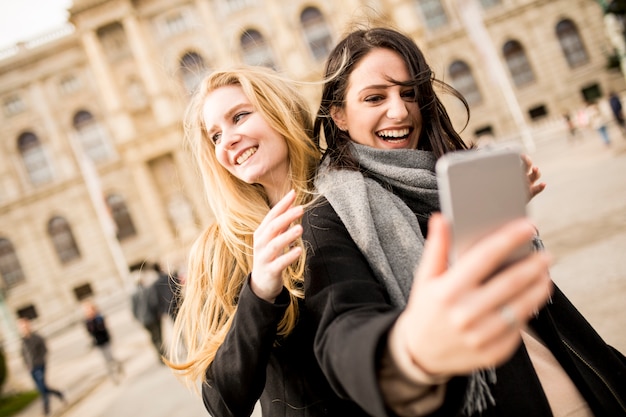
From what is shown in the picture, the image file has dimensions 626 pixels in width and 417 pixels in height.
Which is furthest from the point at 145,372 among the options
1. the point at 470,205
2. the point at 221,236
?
the point at 470,205

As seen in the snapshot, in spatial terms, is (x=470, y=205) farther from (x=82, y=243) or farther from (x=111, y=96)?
(x=82, y=243)

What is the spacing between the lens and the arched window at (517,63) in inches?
970

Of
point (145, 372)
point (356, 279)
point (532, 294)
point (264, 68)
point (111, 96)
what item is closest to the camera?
point (532, 294)

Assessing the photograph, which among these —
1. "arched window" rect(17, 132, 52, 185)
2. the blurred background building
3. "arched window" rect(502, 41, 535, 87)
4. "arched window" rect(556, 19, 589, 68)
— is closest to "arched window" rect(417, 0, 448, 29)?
the blurred background building

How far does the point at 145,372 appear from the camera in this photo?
699cm

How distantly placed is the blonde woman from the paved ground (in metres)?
2.67

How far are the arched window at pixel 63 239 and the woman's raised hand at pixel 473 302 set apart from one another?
89.2 feet

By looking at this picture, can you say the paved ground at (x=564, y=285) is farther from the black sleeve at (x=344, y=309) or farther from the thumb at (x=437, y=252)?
the thumb at (x=437, y=252)

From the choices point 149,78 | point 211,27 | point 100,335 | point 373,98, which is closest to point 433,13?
point 211,27

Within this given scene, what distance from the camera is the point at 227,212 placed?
152 centimetres

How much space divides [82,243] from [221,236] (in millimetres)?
25503

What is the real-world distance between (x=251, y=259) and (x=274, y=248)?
474 mm

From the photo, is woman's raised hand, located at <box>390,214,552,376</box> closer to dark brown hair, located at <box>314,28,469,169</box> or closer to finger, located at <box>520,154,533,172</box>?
dark brown hair, located at <box>314,28,469,169</box>

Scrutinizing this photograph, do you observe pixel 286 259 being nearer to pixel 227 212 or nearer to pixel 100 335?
pixel 227 212
